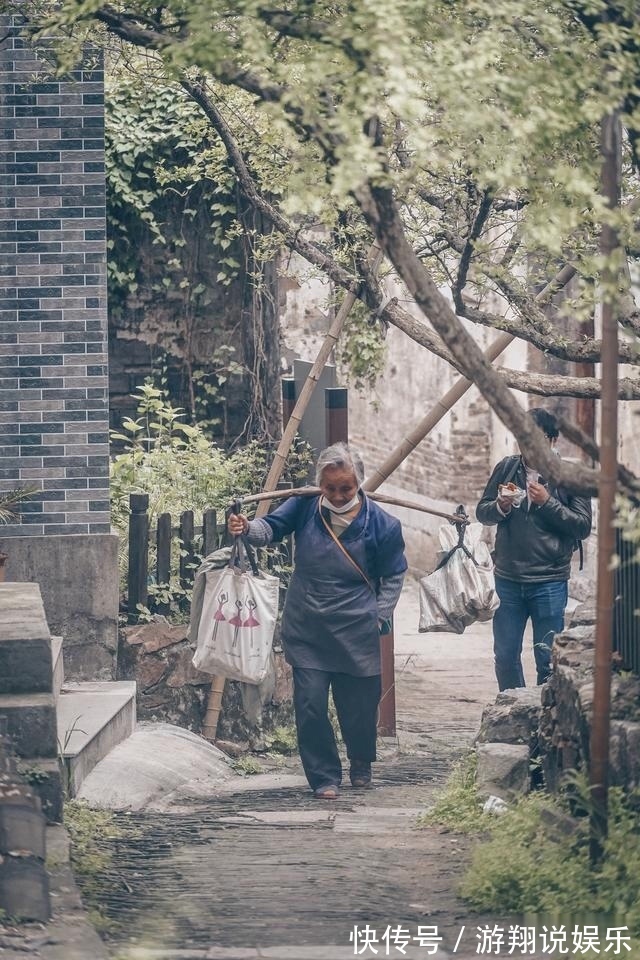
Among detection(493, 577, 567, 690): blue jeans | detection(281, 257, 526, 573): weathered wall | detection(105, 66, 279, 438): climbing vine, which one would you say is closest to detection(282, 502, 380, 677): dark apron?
detection(493, 577, 567, 690): blue jeans

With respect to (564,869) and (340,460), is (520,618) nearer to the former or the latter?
(340,460)

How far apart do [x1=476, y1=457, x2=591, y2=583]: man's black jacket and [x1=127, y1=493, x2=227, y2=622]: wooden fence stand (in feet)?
6.62

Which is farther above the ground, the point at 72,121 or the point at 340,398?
the point at 72,121

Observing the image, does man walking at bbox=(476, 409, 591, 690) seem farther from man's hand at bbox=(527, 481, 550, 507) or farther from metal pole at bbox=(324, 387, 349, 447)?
metal pole at bbox=(324, 387, 349, 447)

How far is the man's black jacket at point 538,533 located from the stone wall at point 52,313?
231 cm

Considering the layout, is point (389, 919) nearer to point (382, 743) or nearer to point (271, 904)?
point (271, 904)

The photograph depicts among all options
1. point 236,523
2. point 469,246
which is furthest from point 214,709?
point 469,246

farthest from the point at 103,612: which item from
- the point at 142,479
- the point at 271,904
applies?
the point at 271,904

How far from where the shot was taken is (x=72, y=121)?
8.27m

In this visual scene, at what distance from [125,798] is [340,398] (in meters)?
3.37

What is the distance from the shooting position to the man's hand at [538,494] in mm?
7859

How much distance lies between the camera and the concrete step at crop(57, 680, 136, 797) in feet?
21.9

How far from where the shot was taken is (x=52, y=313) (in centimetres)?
830

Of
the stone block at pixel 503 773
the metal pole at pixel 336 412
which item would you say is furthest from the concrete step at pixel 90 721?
the metal pole at pixel 336 412
